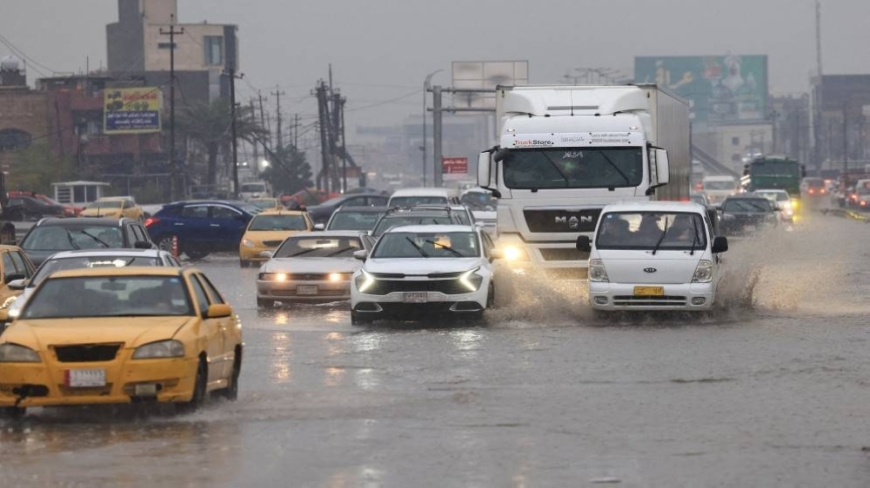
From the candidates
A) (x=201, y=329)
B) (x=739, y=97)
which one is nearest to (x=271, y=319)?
(x=201, y=329)

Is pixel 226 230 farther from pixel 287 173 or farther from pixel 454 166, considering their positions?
pixel 287 173

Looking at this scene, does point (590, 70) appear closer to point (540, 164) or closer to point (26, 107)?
point (26, 107)

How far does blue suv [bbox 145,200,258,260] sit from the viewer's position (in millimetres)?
45906

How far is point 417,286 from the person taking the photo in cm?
2245

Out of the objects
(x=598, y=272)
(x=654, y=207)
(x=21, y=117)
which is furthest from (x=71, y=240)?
(x=21, y=117)

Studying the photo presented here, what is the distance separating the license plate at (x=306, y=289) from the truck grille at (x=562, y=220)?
141 inches

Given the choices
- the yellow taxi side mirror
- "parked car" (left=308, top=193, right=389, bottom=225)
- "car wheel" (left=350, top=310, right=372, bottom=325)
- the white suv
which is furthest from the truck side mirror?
"parked car" (left=308, top=193, right=389, bottom=225)

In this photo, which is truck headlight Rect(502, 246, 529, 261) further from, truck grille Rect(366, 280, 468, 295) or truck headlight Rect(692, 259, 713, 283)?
truck headlight Rect(692, 259, 713, 283)

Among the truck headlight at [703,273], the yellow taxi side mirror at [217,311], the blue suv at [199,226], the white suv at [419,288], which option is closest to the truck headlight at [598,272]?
the truck headlight at [703,273]

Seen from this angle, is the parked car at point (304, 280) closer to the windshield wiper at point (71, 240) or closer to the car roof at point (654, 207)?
the windshield wiper at point (71, 240)

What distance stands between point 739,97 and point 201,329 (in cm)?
18948

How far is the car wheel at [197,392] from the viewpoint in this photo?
13.2 meters

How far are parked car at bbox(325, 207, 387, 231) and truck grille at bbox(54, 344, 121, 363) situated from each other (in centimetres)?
2544

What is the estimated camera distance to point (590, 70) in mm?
105375
